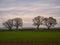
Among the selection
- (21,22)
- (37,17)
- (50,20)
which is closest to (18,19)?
(21,22)

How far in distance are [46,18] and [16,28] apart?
17.1m

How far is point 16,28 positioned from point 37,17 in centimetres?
1290

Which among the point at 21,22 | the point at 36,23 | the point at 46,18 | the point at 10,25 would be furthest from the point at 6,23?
the point at 46,18

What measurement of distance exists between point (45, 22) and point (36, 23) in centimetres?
580

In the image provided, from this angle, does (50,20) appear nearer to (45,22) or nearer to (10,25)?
(45,22)

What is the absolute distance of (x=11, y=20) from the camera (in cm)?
8250

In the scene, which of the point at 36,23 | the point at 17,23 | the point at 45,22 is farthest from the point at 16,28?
the point at 45,22

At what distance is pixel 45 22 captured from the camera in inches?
3292

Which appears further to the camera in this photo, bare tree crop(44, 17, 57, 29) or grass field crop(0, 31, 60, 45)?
bare tree crop(44, 17, 57, 29)

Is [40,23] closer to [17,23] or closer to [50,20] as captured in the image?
[50,20]

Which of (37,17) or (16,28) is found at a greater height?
(37,17)

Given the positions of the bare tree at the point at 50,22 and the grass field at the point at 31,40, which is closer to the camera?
the grass field at the point at 31,40

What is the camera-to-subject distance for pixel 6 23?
269ft

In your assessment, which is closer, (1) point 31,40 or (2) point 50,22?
(1) point 31,40
